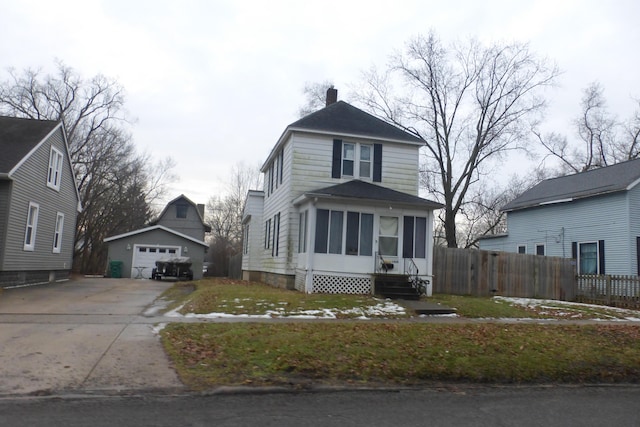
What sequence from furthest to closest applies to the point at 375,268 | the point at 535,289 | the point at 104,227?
the point at 104,227, the point at 535,289, the point at 375,268

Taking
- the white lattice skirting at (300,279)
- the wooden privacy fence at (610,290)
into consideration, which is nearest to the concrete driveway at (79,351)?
the white lattice skirting at (300,279)

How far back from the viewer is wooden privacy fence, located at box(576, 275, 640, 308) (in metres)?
18.5

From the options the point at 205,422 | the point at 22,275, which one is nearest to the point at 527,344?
the point at 205,422

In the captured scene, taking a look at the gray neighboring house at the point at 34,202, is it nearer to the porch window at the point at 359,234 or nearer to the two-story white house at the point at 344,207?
the two-story white house at the point at 344,207

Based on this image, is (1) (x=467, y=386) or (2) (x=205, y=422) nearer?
(2) (x=205, y=422)

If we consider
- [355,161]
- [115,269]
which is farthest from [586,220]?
[115,269]

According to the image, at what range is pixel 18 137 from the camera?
19.2 m

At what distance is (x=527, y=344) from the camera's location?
880 cm

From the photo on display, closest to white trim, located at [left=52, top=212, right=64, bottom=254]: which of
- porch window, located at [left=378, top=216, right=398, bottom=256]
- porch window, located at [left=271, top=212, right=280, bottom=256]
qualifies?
porch window, located at [left=271, top=212, right=280, bottom=256]

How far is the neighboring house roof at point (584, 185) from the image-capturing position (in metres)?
21.8

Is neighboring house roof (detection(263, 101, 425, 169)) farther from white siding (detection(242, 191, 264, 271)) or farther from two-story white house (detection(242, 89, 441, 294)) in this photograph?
white siding (detection(242, 191, 264, 271))

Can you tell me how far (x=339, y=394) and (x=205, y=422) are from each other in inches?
73.9

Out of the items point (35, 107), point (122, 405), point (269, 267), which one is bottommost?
point (122, 405)

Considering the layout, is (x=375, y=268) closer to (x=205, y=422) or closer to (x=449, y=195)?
(x=205, y=422)
